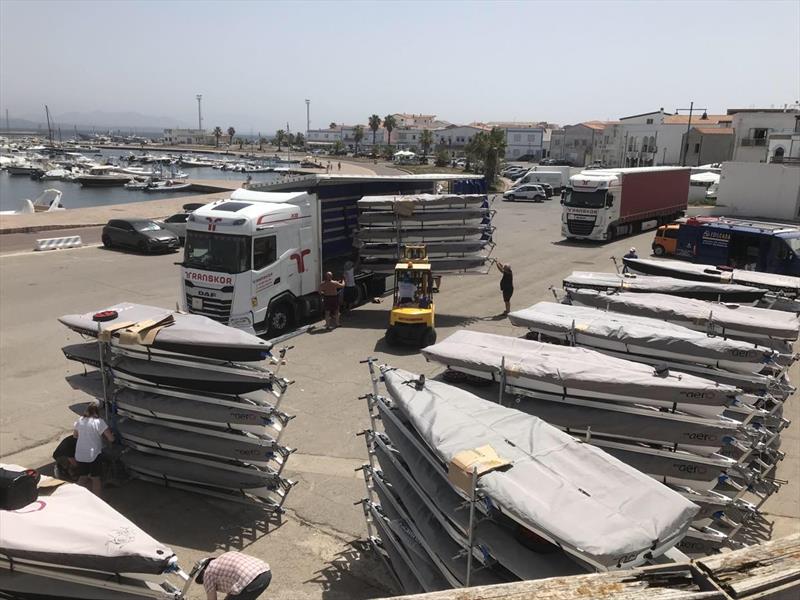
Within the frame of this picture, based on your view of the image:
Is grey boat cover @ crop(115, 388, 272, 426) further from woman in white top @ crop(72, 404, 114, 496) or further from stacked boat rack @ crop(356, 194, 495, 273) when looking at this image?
stacked boat rack @ crop(356, 194, 495, 273)

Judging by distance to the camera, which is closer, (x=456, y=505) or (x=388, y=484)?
(x=456, y=505)

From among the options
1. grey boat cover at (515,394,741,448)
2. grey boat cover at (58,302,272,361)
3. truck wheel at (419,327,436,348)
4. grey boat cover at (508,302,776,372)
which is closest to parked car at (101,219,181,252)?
truck wheel at (419,327,436,348)

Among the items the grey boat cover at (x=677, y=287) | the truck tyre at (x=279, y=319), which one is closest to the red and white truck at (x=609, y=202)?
the grey boat cover at (x=677, y=287)

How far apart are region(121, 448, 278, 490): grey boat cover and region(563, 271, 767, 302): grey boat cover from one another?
8.49m

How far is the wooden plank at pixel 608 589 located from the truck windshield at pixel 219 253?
1343 cm

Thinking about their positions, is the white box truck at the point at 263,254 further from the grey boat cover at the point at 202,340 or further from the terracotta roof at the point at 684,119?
the terracotta roof at the point at 684,119

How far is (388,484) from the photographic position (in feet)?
24.2

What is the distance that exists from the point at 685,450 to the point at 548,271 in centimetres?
1925

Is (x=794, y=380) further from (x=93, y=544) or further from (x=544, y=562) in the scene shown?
(x=93, y=544)

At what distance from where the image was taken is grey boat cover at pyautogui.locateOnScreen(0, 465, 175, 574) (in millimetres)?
5297

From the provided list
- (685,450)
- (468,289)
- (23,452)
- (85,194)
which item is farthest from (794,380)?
(85,194)

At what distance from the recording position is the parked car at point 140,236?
29141mm

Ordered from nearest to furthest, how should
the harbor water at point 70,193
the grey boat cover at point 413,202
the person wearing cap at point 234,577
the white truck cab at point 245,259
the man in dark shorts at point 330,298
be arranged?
the person wearing cap at point 234,577, the white truck cab at point 245,259, the man in dark shorts at point 330,298, the grey boat cover at point 413,202, the harbor water at point 70,193

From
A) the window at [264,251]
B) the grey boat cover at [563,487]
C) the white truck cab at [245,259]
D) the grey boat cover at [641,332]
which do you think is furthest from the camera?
the window at [264,251]
